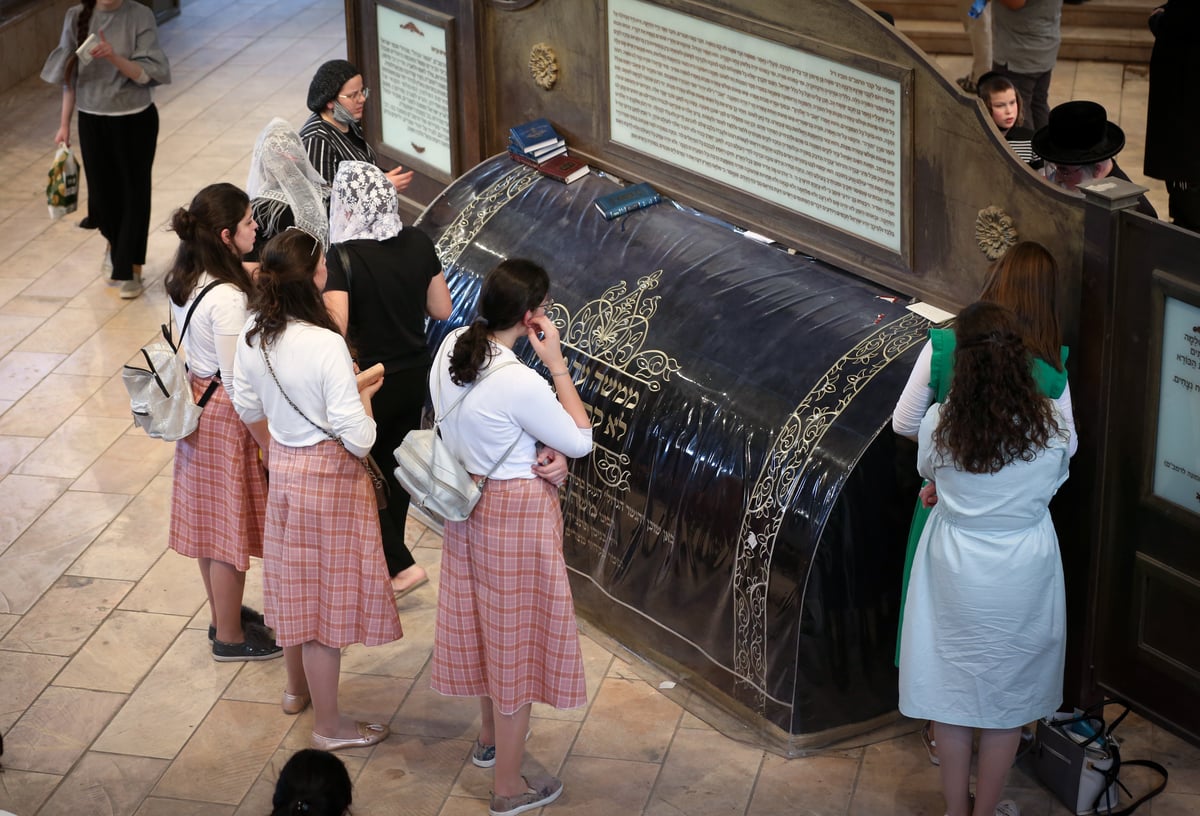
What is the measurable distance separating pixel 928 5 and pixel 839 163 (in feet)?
23.8

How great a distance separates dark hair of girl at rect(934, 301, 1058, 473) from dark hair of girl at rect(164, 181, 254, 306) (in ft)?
7.10

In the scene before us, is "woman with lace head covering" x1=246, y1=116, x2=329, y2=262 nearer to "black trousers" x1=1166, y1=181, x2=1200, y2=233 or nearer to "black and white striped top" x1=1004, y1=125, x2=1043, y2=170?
"black and white striped top" x1=1004, y1=125, x2=1043, y2=170

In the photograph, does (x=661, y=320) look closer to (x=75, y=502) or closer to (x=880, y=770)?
(x=880, y=770)

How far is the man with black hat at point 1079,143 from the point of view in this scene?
15.8ft

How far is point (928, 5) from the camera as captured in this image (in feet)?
37.8

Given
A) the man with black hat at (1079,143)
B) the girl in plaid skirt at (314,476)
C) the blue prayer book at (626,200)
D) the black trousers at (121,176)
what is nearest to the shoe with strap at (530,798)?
the girl in plaid skirt at (314,476)

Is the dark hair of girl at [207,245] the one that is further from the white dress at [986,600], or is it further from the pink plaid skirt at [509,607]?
the white dress at [986,600]

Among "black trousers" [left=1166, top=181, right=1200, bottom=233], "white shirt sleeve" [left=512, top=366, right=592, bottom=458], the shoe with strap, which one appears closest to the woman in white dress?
"white shirt sleeve" [left=512, top=366, right=592, bottom=458]

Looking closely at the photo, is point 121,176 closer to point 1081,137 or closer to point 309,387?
point 309,387

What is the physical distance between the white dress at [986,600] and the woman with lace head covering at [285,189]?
287 cm

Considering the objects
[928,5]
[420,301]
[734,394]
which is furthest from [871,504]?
[928,5]

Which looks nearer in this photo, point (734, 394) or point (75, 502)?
point (734, 394)

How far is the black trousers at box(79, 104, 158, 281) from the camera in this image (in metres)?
7.86

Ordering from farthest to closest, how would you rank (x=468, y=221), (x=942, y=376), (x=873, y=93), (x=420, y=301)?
(x=468, y=221), (x=420, y=301), (x=873, y=93), (x=942, y=376)
